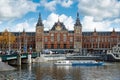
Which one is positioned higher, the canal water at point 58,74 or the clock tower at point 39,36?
the clock tower at point 39,36

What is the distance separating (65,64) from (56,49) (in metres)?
79.6

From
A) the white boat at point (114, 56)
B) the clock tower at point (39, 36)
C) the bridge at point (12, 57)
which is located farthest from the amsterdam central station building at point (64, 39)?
the bridge at point (12, 57)

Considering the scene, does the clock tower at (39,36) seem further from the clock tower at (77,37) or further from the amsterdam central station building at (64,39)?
the clock tower at (77,37)

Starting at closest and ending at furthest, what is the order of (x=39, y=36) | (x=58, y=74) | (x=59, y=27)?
(x=58, y=74) → (x=59, y=27) → (x=39, y=36)

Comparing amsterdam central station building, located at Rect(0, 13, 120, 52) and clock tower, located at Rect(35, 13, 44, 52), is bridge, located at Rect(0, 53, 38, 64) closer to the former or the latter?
clock tower, located at Rect(35, 13, 44, 52)

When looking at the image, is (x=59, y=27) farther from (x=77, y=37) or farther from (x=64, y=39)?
(x=77, y=37)

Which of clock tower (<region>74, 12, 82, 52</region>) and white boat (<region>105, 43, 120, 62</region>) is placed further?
clock tower (<region>74, 12, 82, 52</region>)

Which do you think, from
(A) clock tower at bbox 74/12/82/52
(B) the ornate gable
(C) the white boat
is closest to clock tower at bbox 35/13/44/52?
(B) the ornate gable

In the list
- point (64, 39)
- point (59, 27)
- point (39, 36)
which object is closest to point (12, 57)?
point (39, 36)

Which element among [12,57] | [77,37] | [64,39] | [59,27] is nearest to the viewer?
[12,57]

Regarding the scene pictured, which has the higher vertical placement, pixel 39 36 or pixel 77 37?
pixel 39 36

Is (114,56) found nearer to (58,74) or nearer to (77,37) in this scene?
(77,37)

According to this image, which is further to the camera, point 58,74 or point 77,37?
point 77,37

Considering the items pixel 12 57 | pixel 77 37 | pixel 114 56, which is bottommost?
pixel 114 56
